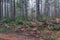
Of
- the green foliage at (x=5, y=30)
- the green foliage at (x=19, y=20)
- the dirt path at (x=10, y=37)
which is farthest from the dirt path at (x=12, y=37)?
the green foliage at (x=19, y=20)

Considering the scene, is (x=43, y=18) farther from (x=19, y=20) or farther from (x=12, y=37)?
(x=12, y=37)

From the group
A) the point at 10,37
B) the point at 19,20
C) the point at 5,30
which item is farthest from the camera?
the point at 19,20

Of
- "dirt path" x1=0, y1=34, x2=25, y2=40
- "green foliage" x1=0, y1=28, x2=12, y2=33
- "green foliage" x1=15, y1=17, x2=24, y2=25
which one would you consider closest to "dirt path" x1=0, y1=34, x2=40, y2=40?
"dirt path" x1=0, y1=34, x2=25, y2=40

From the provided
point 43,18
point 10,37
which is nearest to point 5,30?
point 10,37

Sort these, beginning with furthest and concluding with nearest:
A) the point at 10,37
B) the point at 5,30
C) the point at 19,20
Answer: the point at 19,20 → the point at 5,30 → the point at 10,37

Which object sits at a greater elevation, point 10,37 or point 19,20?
point 19,20

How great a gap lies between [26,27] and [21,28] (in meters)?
0.18

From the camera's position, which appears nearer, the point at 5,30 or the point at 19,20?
the point at 5,30

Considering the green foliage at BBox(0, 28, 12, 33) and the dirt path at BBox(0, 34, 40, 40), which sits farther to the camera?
the green foliage at BBox(0, 28, 12, 33)

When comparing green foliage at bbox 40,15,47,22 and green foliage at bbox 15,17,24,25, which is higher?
green foliage at bbox 40,15,47,22

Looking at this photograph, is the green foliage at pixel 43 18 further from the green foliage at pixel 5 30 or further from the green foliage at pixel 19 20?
the green foliage at pixel 5 30

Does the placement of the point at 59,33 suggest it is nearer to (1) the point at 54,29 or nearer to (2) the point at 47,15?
(1) the point at 54,29

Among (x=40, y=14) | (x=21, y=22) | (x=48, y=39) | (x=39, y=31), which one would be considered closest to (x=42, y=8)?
(x=40, y=14)

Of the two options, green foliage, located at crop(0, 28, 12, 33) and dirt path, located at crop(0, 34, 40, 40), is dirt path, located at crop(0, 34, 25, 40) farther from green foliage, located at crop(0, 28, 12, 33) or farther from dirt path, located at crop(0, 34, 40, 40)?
green foliage, located at crop(0, 28, 12, 33)
